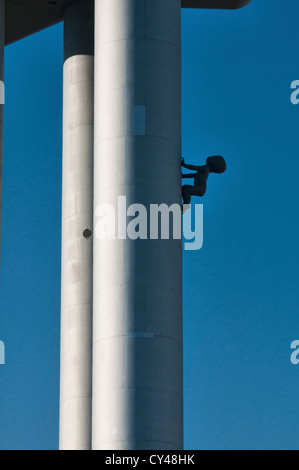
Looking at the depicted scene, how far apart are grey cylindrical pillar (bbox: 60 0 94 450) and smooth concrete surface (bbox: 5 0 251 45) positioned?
0.88 m

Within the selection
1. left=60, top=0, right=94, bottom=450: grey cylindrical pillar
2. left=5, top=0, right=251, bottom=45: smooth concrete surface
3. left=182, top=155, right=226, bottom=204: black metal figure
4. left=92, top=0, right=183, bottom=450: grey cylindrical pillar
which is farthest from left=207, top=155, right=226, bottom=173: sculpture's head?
left=5, top=0, right=251, bottom=45: smooth concrete surface

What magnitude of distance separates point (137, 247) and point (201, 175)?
202 inches

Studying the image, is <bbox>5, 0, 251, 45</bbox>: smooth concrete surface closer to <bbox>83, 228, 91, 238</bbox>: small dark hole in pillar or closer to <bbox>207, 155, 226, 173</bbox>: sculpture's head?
<bbox>83, 228, 91, 238</bbox>: small dark hole in pillar

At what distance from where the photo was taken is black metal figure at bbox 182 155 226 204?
63.4 m

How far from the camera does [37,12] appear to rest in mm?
74625

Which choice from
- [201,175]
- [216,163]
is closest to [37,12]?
[216,163]

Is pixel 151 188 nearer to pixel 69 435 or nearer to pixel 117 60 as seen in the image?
pixel 117 60

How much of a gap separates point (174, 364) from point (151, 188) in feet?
21.7

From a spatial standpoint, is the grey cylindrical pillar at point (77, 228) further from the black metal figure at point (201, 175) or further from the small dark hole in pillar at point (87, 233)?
the black metal figure at point (201, 175)

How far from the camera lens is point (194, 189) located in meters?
63.4

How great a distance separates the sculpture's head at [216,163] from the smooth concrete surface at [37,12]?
37.0 feet

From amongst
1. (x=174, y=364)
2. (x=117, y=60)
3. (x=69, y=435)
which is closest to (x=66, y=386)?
(x=69, y=435)

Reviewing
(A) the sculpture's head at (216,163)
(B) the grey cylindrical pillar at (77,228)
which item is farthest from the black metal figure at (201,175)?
(B) the grey cylindrical pillar at (77,228)
